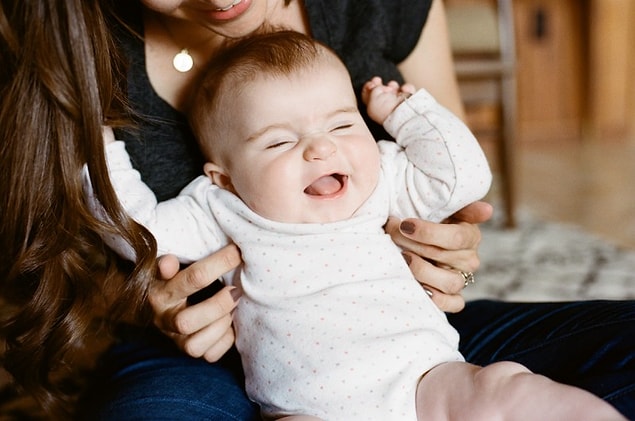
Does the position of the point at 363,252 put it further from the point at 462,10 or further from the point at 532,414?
the point at 462,10

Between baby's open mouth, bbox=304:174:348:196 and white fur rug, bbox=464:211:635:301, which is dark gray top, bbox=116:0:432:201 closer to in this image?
baby's open mouth, bbox=304:174:348:196

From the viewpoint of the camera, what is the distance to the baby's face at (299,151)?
814mm

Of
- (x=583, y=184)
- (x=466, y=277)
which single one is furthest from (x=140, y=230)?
(x=583, y=184)

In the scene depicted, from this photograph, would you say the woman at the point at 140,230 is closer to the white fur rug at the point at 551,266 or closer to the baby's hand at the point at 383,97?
the baby's hand at the point at 383,97

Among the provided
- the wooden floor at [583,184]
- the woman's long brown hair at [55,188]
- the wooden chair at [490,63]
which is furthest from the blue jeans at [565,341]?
the wooden chair at [490,63]

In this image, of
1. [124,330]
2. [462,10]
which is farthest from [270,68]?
[462,10]

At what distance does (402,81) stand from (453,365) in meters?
0.46

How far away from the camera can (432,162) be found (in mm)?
858

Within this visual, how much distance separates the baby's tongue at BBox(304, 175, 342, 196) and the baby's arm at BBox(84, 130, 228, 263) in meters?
0.13

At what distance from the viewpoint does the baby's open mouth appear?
0.83 meters

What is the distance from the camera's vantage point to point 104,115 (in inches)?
32.3

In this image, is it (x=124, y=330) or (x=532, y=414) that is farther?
(x=124, y=330)

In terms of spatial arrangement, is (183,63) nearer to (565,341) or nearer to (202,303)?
(202,303)

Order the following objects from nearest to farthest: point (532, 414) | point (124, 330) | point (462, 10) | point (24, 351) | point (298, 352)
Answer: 1. point (532, 414)
2. point (298, 352)
3. point (24, 351)
4. point (124, 330)
5. point (462, 10)
